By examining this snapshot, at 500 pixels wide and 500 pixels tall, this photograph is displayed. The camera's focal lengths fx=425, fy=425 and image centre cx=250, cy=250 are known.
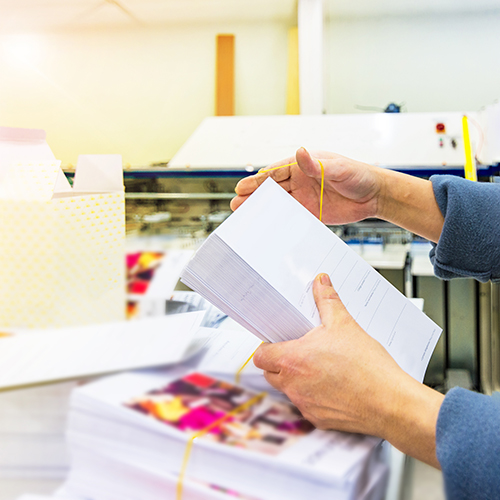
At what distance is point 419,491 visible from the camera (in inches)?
15.6

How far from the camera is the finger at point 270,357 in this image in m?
0.47

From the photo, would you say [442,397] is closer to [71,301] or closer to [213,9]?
[71,301]

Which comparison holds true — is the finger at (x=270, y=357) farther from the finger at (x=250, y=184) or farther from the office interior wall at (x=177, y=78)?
the office interior wall at (x=177, y=78)

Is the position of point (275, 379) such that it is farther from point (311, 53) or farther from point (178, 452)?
point (311, 53)

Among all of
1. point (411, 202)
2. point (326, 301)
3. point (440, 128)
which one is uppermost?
point (440, 128)

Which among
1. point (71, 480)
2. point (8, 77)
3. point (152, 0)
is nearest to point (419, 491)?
point (71, 480)

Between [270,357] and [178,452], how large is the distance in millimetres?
189

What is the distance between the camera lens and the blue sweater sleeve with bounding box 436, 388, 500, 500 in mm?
378

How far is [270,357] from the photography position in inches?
18.8

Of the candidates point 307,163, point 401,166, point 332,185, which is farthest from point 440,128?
point 307,163

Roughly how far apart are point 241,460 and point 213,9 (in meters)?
4.10

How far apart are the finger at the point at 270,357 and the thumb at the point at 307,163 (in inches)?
13.4

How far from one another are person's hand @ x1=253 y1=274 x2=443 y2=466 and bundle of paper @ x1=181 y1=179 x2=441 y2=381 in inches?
1.0

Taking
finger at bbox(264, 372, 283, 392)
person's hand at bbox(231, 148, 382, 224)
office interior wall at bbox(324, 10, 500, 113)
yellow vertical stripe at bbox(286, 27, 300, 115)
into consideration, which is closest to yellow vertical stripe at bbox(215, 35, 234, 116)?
yellow vertical stripe at bbox(286, 27, 300, 115)
